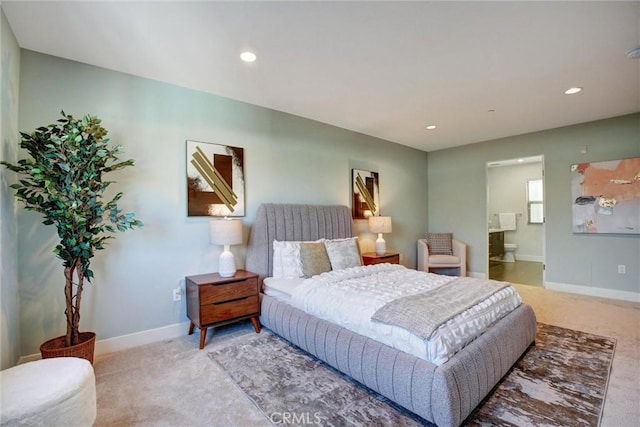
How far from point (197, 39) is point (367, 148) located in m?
3.28

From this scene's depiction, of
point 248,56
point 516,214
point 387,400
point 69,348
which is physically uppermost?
point 248,56

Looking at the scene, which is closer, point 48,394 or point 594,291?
point 48,394

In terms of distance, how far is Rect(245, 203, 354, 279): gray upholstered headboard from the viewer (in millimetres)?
3469

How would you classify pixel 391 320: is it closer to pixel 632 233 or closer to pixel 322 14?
pixel 322 14

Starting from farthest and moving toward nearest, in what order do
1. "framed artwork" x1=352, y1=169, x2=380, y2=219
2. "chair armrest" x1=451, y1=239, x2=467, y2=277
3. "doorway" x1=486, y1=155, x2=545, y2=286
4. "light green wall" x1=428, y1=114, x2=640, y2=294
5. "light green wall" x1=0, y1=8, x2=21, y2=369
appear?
"doorway" x1=486, y1=155, x2=545, y2=286, "chair armrest" x1=451, y1=239, x2=467, y2=277, "framed artwork" x1=352, y1=169, x2=380, y2=219, "light green wall" x1=428, y1=114, x2=640, y2=294, "light green wall" x1=0, y1=8, x2=21, y2=369

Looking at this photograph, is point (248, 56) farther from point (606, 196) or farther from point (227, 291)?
point (606, 196)

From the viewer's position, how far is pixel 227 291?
2.92 meters

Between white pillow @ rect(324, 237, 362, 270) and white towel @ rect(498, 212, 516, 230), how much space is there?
6.30 metres

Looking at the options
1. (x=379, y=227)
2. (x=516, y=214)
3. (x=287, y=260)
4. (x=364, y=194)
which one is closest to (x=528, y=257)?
(x=516, y=214)

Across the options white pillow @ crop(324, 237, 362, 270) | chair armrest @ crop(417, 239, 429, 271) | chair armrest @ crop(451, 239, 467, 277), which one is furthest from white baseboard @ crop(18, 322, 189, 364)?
chair armrest @ crop(451, 239, 467, 277)

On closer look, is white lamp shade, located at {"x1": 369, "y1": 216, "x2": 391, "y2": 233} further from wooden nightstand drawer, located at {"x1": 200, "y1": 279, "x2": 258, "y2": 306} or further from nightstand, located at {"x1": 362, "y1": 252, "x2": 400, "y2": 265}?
wooden nightstand drawer, located at {"x1": 200, "y1": 279, "x2": 258, "y2": 306}

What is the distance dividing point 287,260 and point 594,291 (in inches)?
183

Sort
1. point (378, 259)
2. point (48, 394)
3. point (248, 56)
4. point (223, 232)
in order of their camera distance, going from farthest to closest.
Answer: point (378, 259), point (223, 232), point (248, 56), point (48, 394)

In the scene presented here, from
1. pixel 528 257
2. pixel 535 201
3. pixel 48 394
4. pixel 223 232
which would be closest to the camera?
pixel 48 394
